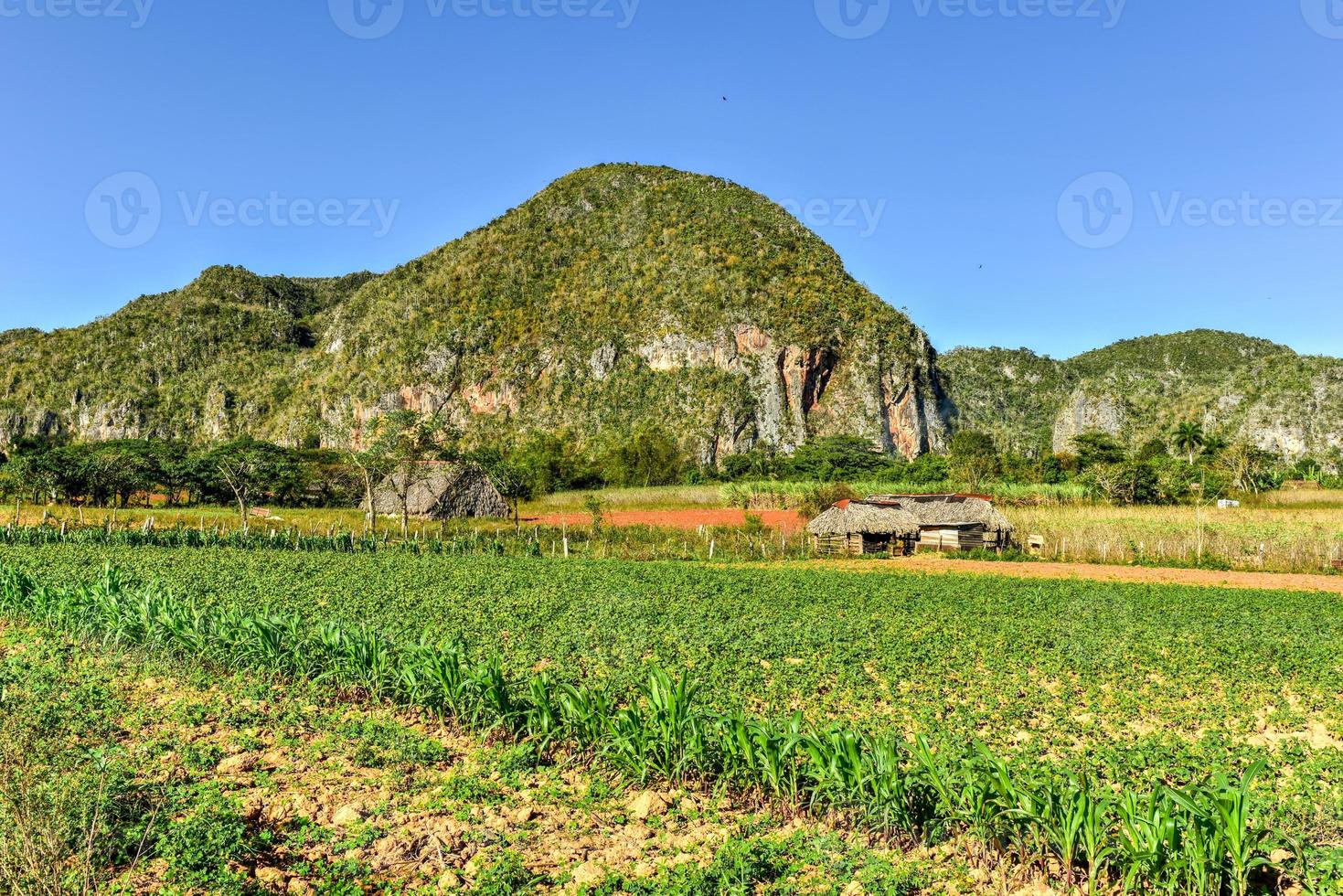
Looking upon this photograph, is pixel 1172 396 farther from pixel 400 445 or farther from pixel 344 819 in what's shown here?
pixel 344 819

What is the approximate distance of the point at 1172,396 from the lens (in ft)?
352

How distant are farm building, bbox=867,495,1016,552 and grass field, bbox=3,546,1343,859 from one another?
30.1ft

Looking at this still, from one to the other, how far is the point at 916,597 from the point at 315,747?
1207 cm

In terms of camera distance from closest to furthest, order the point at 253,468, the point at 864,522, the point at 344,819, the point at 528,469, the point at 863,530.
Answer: the point at 344,819 → the point at 863,530 → the point at 864,522 → the point at 253,468 → the point at 528,469

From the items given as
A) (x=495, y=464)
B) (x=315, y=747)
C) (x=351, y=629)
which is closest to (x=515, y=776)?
(x=315, y=747)

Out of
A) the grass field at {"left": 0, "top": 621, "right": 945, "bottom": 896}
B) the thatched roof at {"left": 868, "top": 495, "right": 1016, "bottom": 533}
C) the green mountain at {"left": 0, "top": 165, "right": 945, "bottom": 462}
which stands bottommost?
the grass field at {"left": 0, "top": 621, "right": 945, "bottom": 896}

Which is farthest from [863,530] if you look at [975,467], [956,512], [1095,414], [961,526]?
[1095,414]

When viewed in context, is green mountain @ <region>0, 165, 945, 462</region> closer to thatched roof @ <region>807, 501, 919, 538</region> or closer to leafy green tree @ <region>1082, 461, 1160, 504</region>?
leafy green tree @ <region>1082, 461, 1160, 504</region>

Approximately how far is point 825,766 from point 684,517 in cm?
3461

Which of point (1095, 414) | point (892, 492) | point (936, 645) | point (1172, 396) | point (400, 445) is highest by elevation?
point (1172, 396)

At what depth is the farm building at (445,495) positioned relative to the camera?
1517 inches

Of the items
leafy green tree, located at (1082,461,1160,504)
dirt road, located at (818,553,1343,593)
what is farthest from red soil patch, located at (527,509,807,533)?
leafy green tree, located at (1082,461,1160,504)

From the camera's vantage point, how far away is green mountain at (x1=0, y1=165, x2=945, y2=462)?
288ft

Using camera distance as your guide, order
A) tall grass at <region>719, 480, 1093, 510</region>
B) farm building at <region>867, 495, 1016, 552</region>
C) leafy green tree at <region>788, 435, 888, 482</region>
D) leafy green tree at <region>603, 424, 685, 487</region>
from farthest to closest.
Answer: leafy green tree at <region>603, 424, 685, 487</region>, leafy green tree at <region>788, 435, 888, 482</region>, tall grass at <region>719, 480, 1093, 510</region>, farm building at <region>867, 495, 1016, 552</region>
